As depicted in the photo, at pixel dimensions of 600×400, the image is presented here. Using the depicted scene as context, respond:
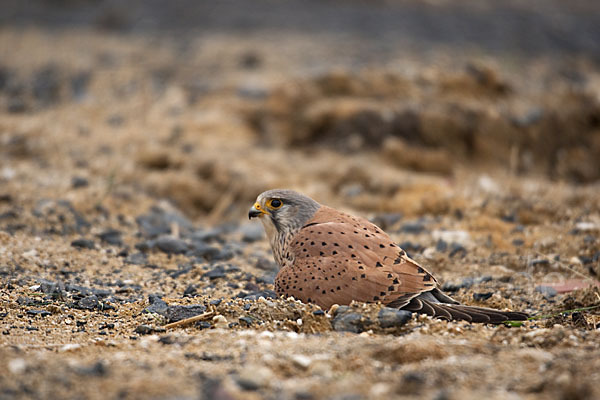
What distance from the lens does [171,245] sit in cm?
562

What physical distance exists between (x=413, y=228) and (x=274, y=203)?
225cm

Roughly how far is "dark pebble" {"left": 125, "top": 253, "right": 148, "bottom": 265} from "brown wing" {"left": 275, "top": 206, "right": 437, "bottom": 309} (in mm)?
1806

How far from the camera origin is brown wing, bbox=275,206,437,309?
12.4 feet

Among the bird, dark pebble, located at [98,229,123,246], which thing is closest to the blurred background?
dark pebble, located at [98,229,123,246]

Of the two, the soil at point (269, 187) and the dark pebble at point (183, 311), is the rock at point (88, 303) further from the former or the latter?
the dark pebble at point (183, 311)

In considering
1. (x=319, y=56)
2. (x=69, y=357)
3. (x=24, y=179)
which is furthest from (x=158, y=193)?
(x=319, y=56)

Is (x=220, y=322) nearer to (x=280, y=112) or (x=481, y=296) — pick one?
(x=481, y=296)

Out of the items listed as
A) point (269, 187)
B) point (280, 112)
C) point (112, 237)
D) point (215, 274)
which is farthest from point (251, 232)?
point (280, 112)

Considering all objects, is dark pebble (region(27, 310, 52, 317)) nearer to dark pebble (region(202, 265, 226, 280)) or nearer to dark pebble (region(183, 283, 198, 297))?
dark pebble (region(183, 283, 198, 297))

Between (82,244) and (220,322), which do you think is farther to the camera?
(82,244)

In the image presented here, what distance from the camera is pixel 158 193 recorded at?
7336 mm

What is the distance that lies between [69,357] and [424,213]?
4.68m

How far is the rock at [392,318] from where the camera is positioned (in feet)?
11.5

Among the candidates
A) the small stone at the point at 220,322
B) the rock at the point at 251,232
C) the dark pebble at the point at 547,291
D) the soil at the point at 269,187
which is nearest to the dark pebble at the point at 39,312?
the soil at the point at 269,187
